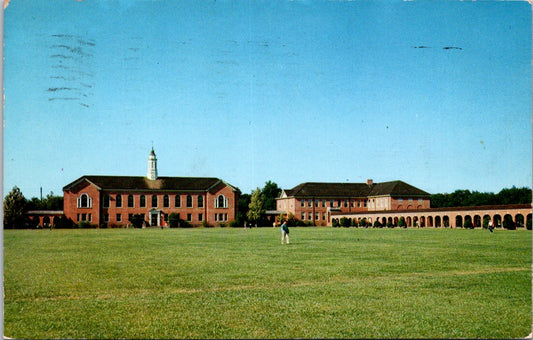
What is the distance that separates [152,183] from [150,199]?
2.72m

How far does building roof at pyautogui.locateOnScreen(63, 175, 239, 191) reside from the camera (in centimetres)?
7700

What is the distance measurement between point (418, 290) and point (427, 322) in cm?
292

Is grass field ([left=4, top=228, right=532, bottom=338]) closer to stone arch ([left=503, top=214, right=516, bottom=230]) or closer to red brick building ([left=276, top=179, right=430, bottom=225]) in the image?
stone arch ([left=503, top=214, right=516, bottom=230])

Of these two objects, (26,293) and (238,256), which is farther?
(238,256)

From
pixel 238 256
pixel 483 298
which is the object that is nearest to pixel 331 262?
pixel 238 256

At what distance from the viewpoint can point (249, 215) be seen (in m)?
83.7

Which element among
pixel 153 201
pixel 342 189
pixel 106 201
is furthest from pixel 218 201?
pixel 342 189

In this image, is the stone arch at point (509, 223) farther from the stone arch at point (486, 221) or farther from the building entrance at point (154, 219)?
the building entrance at point (154, 219)

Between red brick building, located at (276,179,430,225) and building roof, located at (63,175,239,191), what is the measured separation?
49.9ft

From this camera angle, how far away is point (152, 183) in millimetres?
80562

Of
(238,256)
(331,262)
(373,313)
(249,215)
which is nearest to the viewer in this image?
(373,313)

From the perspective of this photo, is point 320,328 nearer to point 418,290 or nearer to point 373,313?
Result: point 373,313

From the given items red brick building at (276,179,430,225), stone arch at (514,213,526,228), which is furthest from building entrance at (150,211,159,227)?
stone arch at (514,213,526,228)

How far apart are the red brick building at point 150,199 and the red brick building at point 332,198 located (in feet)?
49.8
